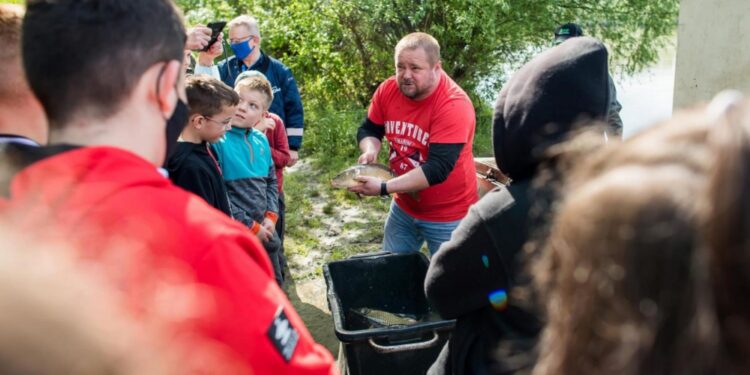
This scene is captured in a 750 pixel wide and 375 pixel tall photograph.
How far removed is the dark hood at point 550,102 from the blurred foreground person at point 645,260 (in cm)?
85

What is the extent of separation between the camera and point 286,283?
5324 mm

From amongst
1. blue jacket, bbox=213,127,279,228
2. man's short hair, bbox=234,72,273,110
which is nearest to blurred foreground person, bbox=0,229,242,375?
blue jacket, bbox=213,127,279,228

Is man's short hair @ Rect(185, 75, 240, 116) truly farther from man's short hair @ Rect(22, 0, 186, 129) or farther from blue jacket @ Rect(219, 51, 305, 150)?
blue jacket @ Rect(219, 51, 305, 150)

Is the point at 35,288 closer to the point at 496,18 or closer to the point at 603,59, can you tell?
the point at 603,59

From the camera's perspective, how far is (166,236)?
1.08 meters

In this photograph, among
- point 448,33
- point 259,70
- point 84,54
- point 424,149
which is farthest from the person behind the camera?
point 448,33

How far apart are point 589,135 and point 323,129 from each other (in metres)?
8.40

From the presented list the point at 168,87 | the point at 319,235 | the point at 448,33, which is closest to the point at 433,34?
the point at 448,33

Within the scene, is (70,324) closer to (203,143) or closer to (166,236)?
(166,236)

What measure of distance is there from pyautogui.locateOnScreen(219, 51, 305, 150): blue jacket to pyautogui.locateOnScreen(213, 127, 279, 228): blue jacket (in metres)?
1.90

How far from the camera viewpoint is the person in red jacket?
100 centimetres

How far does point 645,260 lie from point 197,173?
230cm

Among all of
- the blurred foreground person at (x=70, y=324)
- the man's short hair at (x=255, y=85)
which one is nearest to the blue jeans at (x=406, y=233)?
the man's short hair at (x=255, y=85)

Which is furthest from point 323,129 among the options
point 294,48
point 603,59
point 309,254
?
point 603,59
